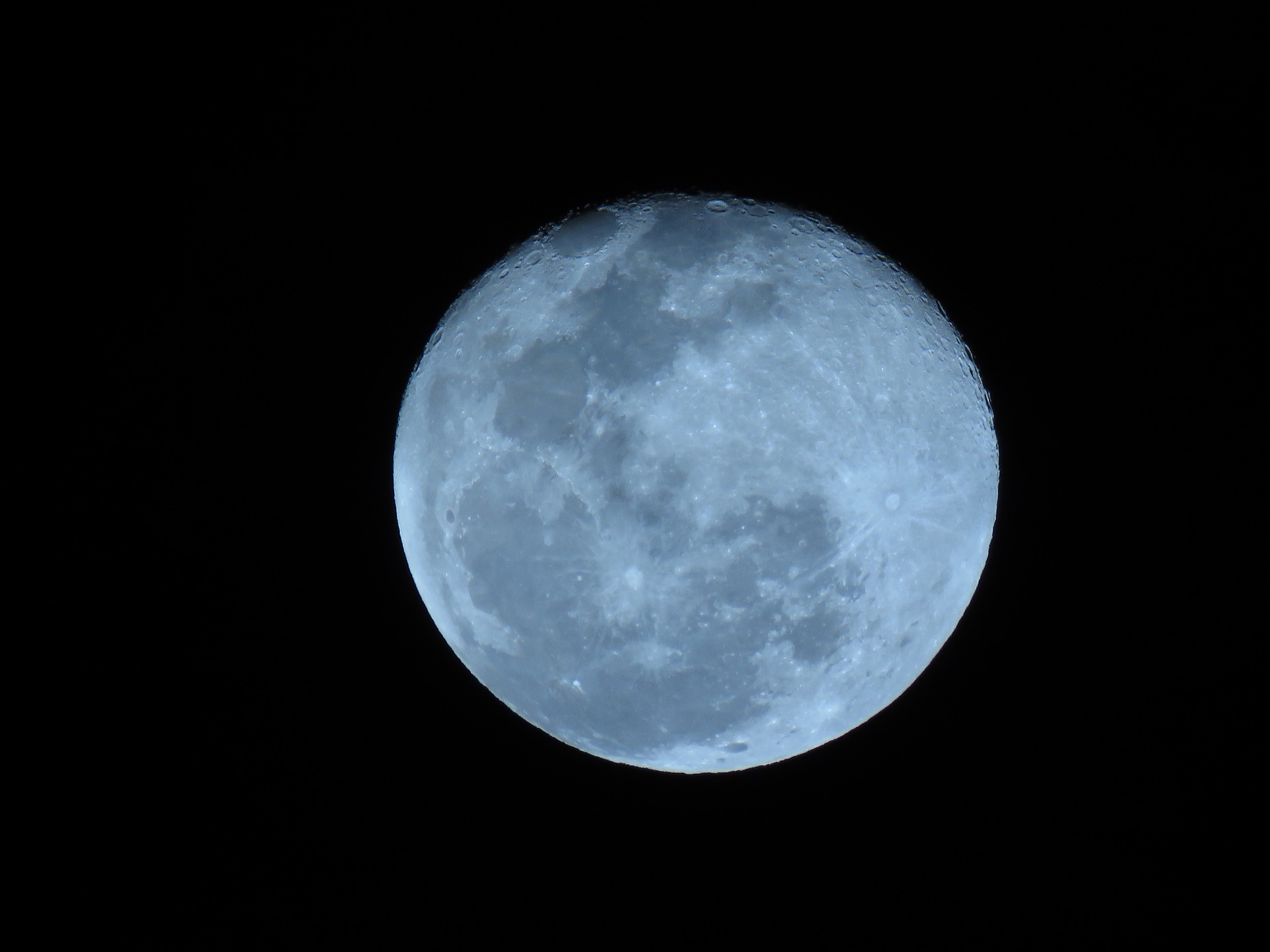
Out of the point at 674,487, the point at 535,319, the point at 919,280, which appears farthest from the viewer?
the point at 919,280

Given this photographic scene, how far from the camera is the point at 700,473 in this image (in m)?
3.43

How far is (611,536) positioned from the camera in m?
3.53

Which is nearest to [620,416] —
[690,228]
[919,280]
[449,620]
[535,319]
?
[535,319]

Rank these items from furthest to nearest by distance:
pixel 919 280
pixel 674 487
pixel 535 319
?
pixel 919 280 → pixel 535 319 → pixel 674 487

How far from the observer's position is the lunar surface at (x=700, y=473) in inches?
136

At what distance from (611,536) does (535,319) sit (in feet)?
3.41

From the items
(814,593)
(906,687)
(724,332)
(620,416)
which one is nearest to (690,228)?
(724,332)

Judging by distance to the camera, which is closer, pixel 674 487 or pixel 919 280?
pixel 674 487

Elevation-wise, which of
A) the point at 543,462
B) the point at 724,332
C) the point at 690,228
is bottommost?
the point at 543,462

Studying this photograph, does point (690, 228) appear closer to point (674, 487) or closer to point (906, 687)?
point (674, 487)

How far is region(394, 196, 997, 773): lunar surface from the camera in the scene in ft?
11.4

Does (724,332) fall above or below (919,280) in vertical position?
below

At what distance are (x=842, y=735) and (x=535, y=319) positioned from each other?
105 inches

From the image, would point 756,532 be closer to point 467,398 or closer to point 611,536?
point 611,536
